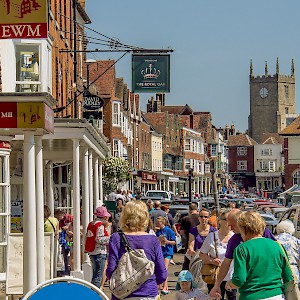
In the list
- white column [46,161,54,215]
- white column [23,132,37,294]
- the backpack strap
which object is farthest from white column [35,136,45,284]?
white column [46,161,54,215]

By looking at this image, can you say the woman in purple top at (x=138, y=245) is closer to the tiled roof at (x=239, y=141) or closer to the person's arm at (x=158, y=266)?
the person's arm at (x=158, y=266)

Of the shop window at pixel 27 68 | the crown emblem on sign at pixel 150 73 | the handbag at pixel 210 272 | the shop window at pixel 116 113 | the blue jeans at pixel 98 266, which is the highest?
the shop window at pixel 116 113

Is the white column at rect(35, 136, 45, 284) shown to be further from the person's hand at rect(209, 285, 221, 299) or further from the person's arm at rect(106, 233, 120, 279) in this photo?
the person's arm at rect(106, 233, 120, 279)

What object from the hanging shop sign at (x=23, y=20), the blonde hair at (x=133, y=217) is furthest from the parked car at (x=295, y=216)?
the blonde hair at (x=133, y=217)

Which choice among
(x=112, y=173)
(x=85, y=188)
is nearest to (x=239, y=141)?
(x=112, y=173)

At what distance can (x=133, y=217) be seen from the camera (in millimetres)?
8805

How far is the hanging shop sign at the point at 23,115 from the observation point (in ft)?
44.4

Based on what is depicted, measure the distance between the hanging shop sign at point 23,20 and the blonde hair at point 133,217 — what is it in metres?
5.09

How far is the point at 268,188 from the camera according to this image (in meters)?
180

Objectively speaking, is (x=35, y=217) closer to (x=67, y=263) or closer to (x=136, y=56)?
(x=67, y=263)

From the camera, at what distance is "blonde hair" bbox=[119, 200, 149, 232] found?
8805 millimetres

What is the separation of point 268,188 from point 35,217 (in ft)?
552

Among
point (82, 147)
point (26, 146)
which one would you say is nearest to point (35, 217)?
point (26, 146)

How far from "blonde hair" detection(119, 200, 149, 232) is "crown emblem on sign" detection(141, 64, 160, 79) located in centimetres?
2023
